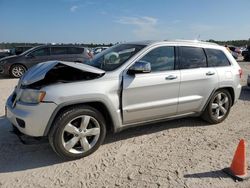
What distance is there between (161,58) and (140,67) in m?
0.65

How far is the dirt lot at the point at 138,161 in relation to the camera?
324 cm

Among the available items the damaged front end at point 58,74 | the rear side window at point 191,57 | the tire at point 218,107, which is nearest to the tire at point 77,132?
the damaged front end at point 58,74

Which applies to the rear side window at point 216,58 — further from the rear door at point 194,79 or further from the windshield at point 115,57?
the windshield at point 115,57

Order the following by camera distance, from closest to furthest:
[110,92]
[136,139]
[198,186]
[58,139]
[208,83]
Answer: [198,186], [58,139], [110,92], [136,139], [208,83]

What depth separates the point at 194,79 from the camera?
467cm

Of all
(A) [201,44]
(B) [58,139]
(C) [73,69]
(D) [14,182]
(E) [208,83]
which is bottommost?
(D) [14,182]

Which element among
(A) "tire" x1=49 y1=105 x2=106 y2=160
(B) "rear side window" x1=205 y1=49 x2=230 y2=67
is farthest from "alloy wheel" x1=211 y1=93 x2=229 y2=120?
(A) "tire" x1=49 y1=105 x2=106 y2=160

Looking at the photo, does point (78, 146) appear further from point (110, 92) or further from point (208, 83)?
point (208, 83)

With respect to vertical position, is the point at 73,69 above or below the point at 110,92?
above

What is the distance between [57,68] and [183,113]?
237 cm

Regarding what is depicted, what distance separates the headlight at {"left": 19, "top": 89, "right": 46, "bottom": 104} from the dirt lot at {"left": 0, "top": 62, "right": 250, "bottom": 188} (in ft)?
2.22

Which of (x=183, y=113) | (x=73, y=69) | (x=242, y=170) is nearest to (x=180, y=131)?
(x=183, y=113)

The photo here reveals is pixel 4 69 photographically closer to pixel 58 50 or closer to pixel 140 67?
pixel 58 50

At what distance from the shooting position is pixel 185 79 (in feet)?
14.9
